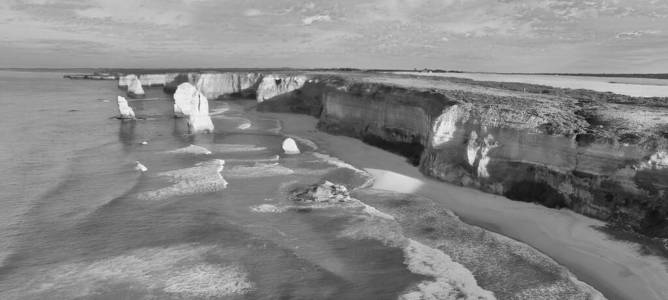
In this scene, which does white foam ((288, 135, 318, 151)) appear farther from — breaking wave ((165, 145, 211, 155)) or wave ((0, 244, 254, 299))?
wave ((0, 244, 254, 299))

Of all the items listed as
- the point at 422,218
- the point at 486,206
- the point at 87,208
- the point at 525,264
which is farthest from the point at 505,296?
the point at 87,208

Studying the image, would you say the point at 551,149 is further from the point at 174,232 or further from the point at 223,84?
the point at 223,84

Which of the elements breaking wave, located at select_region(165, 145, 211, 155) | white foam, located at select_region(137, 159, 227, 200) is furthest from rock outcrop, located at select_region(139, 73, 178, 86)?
white foam, located at select_region(137, 159, 227, 200)

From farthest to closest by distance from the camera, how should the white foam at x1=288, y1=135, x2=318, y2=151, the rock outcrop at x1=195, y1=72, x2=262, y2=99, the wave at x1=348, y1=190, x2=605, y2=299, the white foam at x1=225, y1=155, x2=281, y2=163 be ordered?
the rock outcrop at x1=195, y1=72, x2=262, y2=99 → the white foam at x1=288, y1=135, x2=318, y2=151 → the white foam at x1=225, y1=155, x2=281, y2=163 → the wave at x1=348, y1=190, x2=605, y2=299

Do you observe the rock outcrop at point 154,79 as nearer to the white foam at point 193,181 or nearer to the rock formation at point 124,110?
the rock formation at point 124,110

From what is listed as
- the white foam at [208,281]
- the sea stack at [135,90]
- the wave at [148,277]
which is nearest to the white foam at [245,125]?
the wave at [148,277]

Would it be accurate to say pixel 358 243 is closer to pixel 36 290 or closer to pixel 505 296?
pixel 505 296
